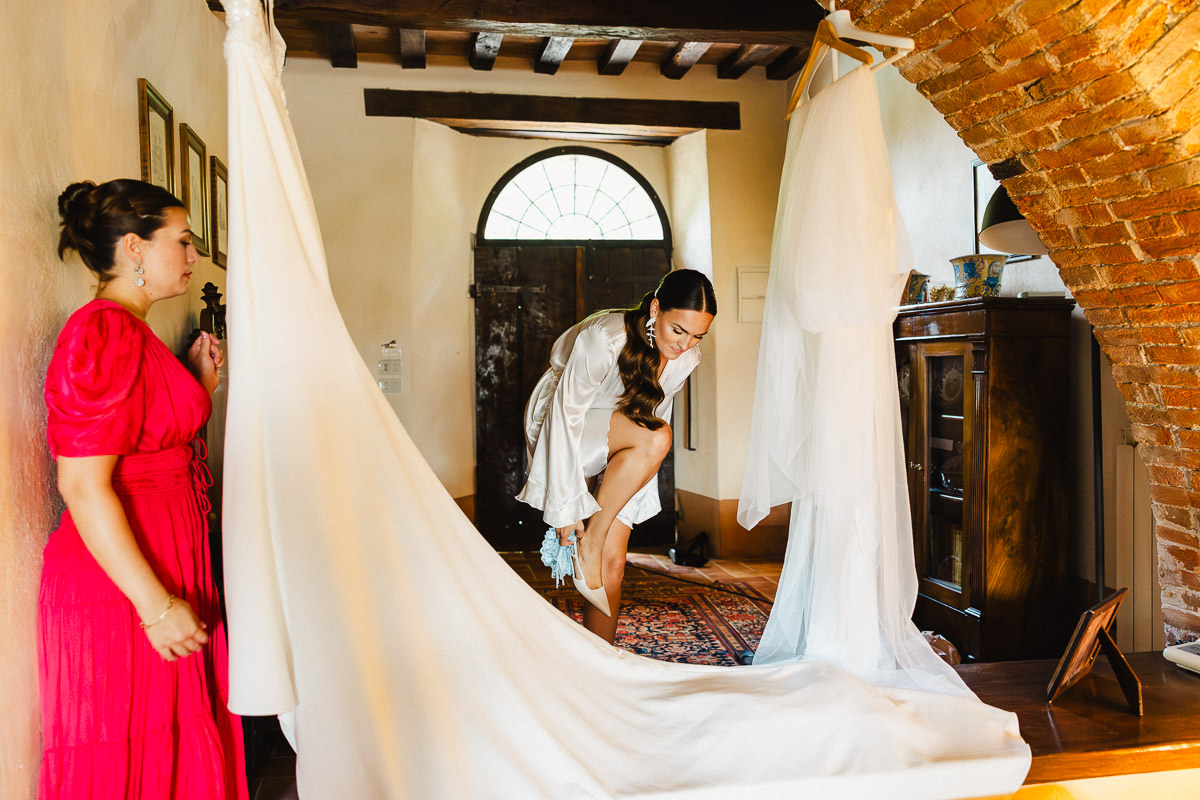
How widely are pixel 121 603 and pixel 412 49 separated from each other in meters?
4.70

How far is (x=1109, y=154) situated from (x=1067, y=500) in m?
1.70

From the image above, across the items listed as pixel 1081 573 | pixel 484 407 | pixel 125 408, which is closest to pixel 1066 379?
pixel 1081 573

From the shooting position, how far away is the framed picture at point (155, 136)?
228cm

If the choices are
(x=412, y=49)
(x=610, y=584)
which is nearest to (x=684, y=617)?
(x=610, y=584)

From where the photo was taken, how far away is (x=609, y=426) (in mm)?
3041

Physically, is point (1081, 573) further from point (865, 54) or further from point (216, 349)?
point (216, 349)

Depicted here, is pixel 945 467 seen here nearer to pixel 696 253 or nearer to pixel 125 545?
pixel 696 253

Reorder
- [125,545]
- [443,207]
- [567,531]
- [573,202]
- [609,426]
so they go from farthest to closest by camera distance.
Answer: [573,202], [443,207], [609,426], [567,531], [125,545]

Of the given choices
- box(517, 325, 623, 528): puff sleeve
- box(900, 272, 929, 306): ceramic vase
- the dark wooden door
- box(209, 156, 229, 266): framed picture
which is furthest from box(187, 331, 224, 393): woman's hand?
the dark wooden door

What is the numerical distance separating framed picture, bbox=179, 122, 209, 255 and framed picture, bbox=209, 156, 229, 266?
3.6 inches

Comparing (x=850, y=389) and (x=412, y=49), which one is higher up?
(x=412, y=49)

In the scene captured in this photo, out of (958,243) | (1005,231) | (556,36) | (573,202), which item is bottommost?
(1005,231)

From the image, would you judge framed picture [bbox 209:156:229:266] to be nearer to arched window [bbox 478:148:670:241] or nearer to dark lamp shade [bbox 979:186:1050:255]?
arched window [bbox 478:148:670:241]

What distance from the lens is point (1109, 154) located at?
2.26 m
